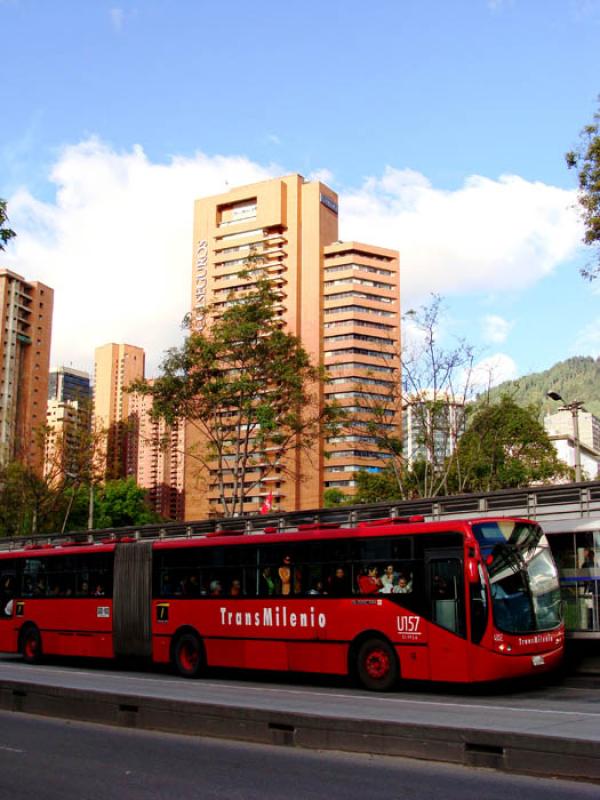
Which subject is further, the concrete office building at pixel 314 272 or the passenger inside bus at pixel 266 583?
the concrete office building at pixel 314 272

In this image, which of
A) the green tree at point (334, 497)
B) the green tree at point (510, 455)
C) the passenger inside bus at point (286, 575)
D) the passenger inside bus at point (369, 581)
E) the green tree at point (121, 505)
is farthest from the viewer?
the green tree at point (334, 497)

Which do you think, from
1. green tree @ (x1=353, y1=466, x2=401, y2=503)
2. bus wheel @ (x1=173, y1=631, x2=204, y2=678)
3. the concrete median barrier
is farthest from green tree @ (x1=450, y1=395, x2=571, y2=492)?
the concrete median barrier

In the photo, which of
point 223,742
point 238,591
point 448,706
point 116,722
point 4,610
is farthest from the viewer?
point 4,610

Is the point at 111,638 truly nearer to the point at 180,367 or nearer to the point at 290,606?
the point at 290,606

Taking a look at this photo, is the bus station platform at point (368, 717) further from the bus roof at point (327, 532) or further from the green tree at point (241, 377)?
the green tree at point (241, 377)

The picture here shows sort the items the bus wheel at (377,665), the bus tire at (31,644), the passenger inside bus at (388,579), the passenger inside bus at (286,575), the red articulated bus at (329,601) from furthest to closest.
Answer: the bus tire at (31,644) → the passenger inside bus at (286,575) → the passenger inside bus at (388,579) → the bus wheel at (377,665) → the red articulated bus at (329,601)

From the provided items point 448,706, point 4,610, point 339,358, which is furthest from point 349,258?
point 448,706

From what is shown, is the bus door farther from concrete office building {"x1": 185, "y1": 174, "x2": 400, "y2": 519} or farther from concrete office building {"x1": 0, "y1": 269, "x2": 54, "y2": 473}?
concrete office building {"x1": 0, "y1": 269, "x2": 54, "y2": 473}

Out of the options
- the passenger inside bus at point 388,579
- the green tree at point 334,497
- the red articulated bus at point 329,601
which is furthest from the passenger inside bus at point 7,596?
the green tree at point 334,497

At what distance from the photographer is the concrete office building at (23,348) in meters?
127

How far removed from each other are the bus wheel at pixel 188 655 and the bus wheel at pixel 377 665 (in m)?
4.61

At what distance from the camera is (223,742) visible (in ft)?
34.5

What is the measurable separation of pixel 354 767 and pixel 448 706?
16.0ft

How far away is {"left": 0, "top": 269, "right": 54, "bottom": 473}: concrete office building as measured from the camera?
127 meters
